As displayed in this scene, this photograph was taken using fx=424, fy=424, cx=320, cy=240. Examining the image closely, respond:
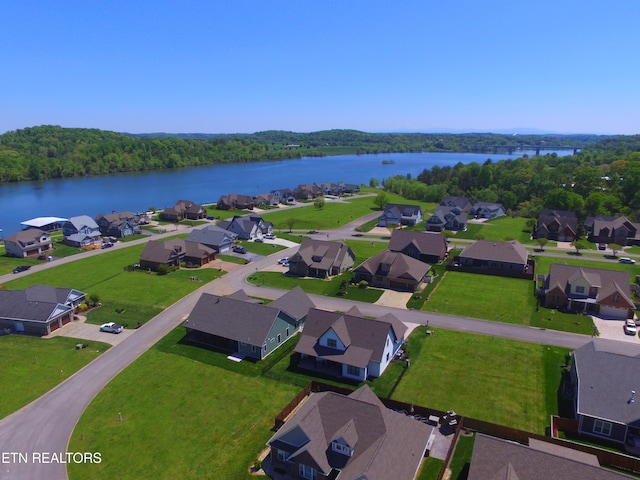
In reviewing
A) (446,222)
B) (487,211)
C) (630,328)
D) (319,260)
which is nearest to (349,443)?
(630,328)

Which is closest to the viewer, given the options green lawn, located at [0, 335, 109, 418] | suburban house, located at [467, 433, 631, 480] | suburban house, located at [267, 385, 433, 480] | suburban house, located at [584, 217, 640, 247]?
suburban house, located at [467, 433, 631, 480]

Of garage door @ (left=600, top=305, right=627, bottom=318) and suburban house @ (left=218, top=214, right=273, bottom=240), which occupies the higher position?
suburban house @ (left=218, top=214, right=273, bottom=240)

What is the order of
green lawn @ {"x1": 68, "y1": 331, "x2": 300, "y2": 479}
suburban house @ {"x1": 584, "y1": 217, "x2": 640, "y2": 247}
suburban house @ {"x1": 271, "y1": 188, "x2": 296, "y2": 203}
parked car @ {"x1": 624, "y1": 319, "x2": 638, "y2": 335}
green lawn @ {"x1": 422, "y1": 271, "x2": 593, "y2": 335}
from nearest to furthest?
1. green lawn @ {"x1": 68, "y1": 331, "x2": 300, "y2": 479}
2. parked car @ {"x1": 624, "y1": 319, "x2": 638, "y2": 335}
3. green lawn @ {"x1": 422, "y1": 271, "x2": 593, "y2": 335}
4. suburban house @ {"x1": 584, "y1": 217, "x2": 640, "y2": 247}
5. suburban house @ {"x1": 271, "y1": 188, "x2": 296, "y2": 203}

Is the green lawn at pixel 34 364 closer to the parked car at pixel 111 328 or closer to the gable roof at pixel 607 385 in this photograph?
the parked car at pixel 111 328

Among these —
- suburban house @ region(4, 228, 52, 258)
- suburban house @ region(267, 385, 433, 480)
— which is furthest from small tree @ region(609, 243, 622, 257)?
suburban house @ region(4, 228, 52, 258)

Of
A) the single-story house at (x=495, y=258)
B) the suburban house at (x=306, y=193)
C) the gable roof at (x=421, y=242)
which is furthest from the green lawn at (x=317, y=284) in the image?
the suburban house at (x=306, y=193)

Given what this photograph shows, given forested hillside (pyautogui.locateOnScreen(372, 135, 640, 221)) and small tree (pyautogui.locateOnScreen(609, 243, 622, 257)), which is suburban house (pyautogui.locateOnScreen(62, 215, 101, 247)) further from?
forested hillside (pyautogui.locateOnScreen(372, 135, 640, 221))

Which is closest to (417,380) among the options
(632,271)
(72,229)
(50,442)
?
(50,442)
